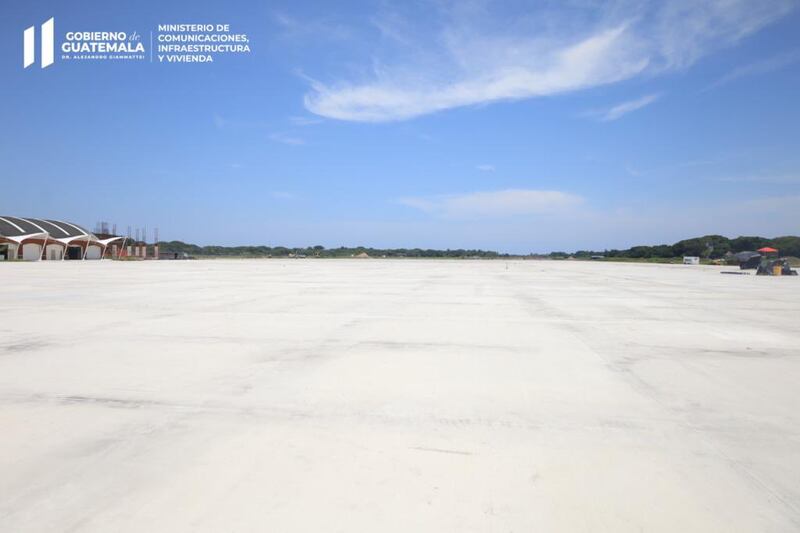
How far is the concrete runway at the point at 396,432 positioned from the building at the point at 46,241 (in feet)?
250

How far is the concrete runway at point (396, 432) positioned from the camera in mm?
2695

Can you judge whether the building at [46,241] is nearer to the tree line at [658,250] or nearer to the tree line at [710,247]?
the tree line at [658,250]

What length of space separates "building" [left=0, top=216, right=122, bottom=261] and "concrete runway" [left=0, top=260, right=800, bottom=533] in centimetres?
7623

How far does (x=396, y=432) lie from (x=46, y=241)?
87.2 meters

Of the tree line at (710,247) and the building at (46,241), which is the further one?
the tree line at (710,247)

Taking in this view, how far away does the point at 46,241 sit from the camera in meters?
70.8

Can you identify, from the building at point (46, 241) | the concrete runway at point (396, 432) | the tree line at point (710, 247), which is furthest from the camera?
the tree line at point (710, 247)

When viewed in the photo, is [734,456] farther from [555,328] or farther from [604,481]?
[555,328]

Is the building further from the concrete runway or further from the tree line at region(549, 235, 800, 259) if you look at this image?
the tree line at region(549, 235, 800, 259)

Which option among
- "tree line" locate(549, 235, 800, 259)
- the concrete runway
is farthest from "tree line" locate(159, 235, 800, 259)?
the concrete runway

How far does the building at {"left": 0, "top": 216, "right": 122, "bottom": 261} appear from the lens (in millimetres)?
66000

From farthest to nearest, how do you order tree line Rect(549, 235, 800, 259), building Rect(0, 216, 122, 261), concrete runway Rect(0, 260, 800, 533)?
tree line Rect(549, 235, 800, 259)
building Rect(0, 216, 122, 261)
concrete runway Rect(0, 260, 800, 533)

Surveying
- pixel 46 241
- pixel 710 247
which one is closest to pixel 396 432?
pixel 46 241

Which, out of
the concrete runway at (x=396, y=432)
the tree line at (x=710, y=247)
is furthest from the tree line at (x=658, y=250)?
the concrete runway at (x=396, y=432)
